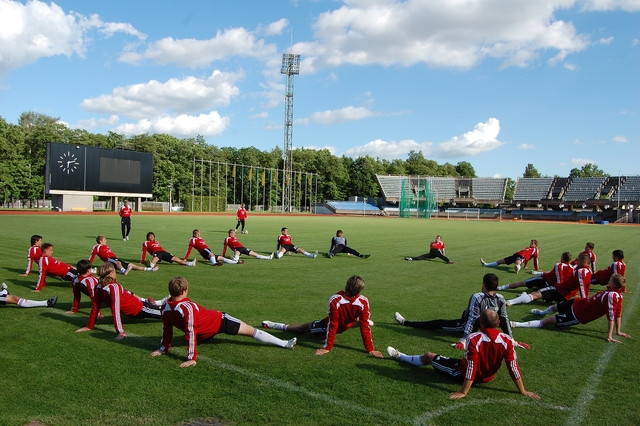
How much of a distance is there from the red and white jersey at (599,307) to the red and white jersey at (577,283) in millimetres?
1498

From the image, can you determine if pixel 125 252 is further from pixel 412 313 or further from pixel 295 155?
pixel 295 155

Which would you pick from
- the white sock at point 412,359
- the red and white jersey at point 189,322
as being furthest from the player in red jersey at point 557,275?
the red and white jersey at point 189,322

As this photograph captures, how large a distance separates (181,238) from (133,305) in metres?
15.6

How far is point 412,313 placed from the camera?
8812 millimetres

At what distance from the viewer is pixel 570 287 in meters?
9.52

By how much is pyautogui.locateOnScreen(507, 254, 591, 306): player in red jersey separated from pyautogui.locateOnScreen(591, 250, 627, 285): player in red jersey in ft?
5.56

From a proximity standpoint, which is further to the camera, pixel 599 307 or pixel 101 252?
pixel 101 252

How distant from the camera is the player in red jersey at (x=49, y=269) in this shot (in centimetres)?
997

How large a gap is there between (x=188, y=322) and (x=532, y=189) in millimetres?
100688

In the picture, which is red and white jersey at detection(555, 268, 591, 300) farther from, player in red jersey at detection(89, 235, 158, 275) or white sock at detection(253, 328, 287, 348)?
player in red jersey at detection(89, 235, 158, 275)

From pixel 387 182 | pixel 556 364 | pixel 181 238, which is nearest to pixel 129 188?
pixel 181 238

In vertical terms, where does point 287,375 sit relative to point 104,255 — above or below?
below

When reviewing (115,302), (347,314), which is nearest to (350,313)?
(347,314)

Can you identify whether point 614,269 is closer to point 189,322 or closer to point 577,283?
point 577,283
